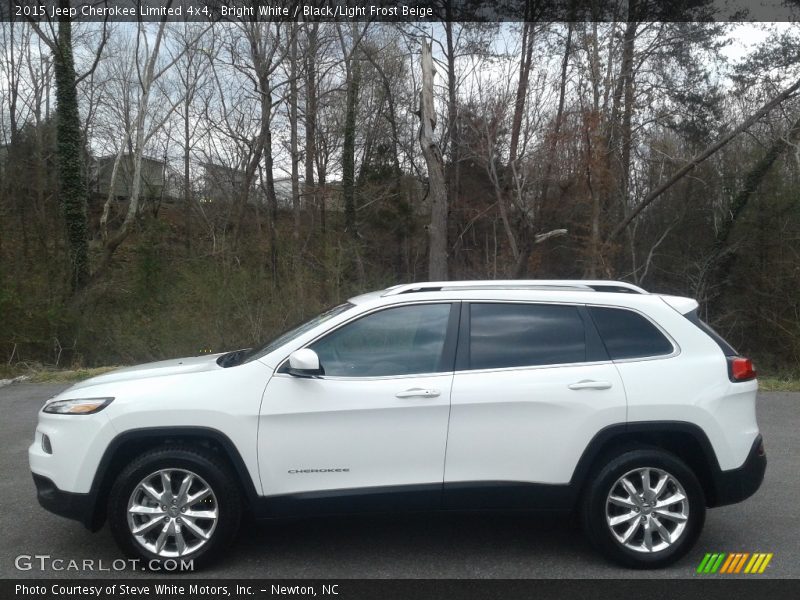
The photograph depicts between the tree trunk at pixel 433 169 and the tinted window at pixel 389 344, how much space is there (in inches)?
540

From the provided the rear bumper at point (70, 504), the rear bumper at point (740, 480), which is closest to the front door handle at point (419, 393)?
the rear bumper at point (740, 480)

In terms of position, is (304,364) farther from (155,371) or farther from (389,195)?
(389,195)

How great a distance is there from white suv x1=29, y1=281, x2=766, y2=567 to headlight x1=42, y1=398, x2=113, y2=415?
0.01 metres

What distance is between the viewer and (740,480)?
4.58 meters

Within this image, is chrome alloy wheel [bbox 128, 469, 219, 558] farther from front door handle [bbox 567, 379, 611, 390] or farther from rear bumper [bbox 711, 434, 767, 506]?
rear bumper [bbox 711, 434, 767, 506]

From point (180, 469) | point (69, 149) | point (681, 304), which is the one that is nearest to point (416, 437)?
point (180, 469)

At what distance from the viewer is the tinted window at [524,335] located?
4637mm

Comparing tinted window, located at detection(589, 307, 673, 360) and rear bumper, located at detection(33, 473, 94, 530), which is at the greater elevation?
tinted window, located at detection(589, 307, 673, 360)

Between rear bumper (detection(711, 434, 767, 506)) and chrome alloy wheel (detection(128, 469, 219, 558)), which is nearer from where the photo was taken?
chrome alloy wheel (detection(128, 469, 219, 558))

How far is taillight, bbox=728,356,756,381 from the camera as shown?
4.64 m

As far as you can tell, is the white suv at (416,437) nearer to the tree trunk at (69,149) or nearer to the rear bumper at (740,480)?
the rear bumper at (740,480)

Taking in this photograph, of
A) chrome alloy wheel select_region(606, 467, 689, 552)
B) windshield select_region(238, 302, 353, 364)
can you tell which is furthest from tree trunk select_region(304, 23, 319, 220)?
chrome alloy wheel select_region(606, 467, 689, 552)

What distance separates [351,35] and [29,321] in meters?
Result: 14.5

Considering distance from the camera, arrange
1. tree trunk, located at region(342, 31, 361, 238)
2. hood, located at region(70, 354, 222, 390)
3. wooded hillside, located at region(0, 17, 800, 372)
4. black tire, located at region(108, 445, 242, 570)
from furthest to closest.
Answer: tree trunk, located at region(342, 31, 361, 238), wooded hillside, located at region(0, 17, 800, 372), hood, located at region(70, 354, 222, 390), black tire, located at region(108, 445, 242, 570)
